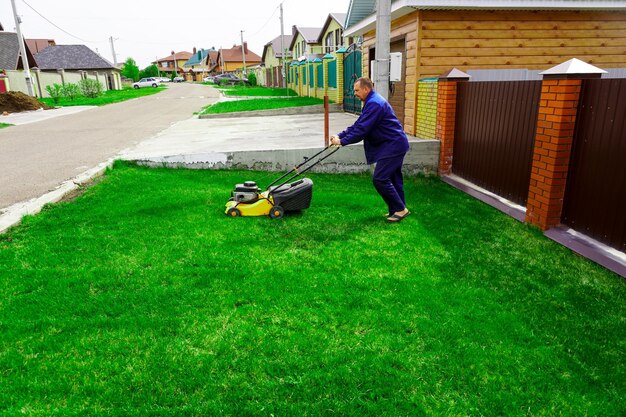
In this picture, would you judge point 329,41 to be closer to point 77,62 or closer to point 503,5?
point 77,62

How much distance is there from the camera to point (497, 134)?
21.7 ft

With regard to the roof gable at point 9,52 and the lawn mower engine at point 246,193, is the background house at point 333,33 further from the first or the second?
the lawn mower engine at point 246,193

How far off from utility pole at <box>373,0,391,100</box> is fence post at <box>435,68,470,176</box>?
115 centimetres

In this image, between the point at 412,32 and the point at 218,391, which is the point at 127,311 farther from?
the point at 412,32

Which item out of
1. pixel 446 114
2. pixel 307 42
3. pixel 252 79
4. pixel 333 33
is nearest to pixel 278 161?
pixel 446 114

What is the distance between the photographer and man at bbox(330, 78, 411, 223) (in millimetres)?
5422

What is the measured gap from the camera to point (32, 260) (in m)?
4.46

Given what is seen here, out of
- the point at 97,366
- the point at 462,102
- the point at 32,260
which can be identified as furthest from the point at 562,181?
the point at 32,260

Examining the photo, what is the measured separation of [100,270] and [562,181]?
190 inches

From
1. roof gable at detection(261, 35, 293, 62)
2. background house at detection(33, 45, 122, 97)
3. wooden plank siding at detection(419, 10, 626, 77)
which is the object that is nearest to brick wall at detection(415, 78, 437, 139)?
wooden plank siding at detection(419, 10, 626, 77)

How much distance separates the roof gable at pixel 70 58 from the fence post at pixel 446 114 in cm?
6398

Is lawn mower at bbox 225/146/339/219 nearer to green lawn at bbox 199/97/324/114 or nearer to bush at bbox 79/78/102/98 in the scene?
green lawn at bbox 199/97/324/114

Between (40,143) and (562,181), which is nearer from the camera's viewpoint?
(562,181)

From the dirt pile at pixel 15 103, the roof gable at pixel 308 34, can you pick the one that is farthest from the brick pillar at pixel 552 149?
the roof gable at pixel 308 34
